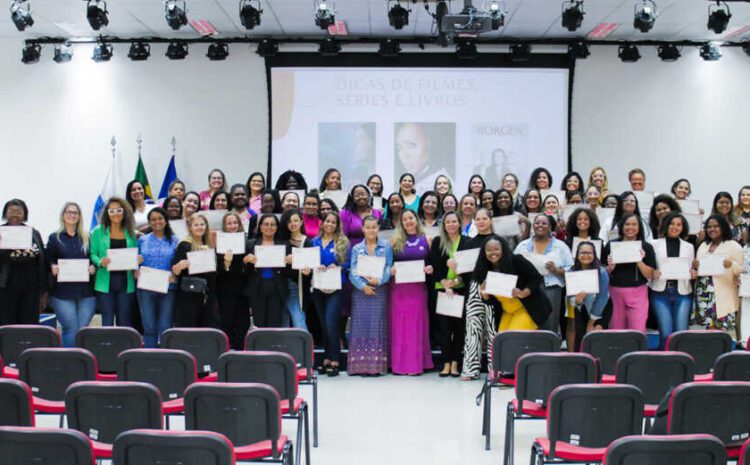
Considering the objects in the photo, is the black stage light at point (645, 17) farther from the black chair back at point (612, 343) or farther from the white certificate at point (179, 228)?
the white certificate at point (179, 228)

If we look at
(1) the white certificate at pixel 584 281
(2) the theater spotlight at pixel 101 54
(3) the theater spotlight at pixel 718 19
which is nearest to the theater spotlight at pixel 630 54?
(3) the theater spotlight at pixel 718 19

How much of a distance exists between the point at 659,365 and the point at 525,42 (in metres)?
7.80

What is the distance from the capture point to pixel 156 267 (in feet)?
24.0

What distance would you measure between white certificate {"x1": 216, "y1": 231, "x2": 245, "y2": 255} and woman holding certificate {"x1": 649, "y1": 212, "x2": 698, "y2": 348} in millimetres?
3898

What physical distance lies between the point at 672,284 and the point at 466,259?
2039 millimetres

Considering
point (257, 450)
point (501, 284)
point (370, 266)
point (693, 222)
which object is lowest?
point (257, 450)

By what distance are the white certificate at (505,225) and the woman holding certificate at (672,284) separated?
4.36ft

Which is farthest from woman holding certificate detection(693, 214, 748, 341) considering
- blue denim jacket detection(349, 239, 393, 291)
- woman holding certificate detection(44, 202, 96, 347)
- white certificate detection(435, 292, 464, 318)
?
woman holding certificate detection(44, 202, 96, 347)

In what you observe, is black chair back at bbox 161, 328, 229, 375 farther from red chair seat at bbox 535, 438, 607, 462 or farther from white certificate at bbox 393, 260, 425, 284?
red chair seat at bbox 535, 438, 607, 462

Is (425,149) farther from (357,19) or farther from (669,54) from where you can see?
(669,54)

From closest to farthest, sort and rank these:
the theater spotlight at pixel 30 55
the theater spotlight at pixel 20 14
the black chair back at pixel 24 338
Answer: the black chair back at pixel 24 338
the theater spotlight at pixel 20 14
the theater spotlight at pixel 30 55

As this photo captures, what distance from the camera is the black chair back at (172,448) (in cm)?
298

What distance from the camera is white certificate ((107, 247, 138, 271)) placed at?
23.5ft

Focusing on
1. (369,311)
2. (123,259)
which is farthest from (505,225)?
(123,259)
